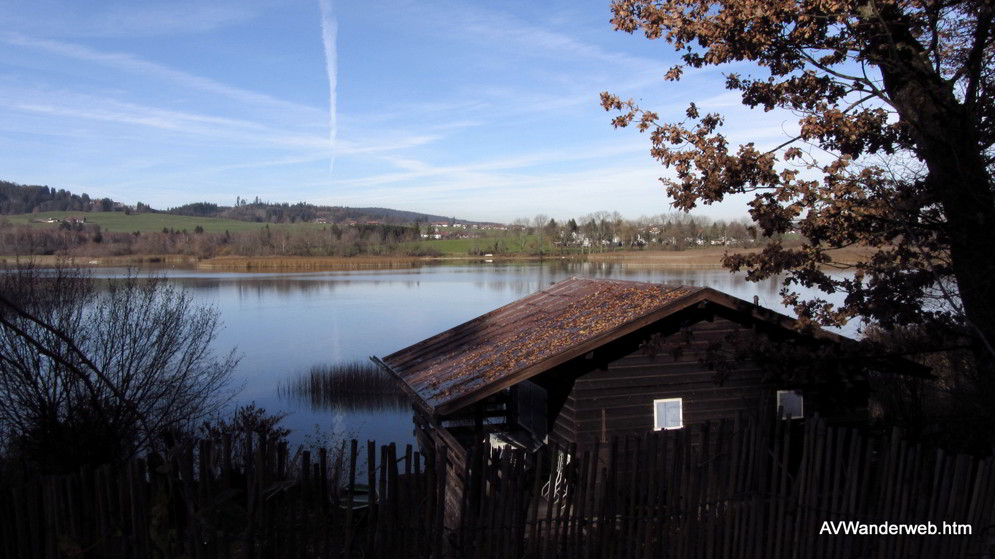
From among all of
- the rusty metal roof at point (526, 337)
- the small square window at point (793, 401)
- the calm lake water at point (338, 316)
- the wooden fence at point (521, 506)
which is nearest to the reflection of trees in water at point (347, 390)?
the calm lake water at point (338, 316)

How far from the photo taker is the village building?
35.1 ft

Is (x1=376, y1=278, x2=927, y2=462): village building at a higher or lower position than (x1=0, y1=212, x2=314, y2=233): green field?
lower

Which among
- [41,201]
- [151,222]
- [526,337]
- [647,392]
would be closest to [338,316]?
[526,337]

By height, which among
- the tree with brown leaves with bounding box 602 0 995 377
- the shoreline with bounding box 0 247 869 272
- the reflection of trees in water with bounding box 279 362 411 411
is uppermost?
the tree with brown leaves with bounding box 602 0 995 377

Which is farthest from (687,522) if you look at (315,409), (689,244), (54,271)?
(689,244)

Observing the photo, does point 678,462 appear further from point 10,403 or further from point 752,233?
point 10,403

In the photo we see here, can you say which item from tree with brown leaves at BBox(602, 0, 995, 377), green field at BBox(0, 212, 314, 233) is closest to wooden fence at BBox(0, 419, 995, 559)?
tree with brown leaves at BBox(602, 0, 995, 377)

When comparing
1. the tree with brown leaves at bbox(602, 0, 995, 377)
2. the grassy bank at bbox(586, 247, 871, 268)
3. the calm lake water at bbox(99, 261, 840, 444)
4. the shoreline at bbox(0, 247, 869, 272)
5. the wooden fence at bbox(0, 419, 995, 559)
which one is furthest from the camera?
the shoreline at bbox(0, 247, 869, 272)

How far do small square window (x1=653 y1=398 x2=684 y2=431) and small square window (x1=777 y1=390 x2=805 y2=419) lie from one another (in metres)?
1.82

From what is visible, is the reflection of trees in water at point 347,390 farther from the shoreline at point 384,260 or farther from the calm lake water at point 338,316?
the shoreline at point 384,260

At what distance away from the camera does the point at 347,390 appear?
29.4m

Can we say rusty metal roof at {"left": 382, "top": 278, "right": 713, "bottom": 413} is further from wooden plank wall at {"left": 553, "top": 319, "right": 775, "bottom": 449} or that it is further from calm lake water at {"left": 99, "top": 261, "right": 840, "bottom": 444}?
calm lake water at {"left": 99, "top": 261, "right": 840, "bottom": 444}

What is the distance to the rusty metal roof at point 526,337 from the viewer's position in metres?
10.8

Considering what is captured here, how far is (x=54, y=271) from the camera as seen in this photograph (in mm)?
21219
